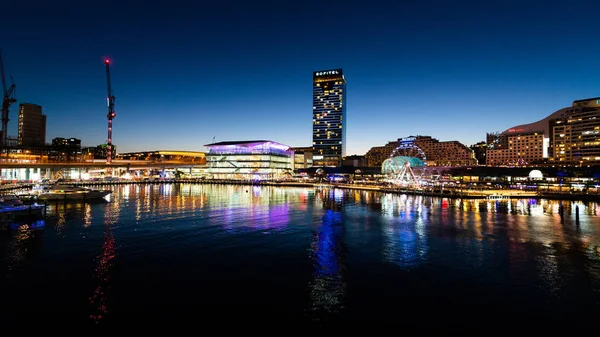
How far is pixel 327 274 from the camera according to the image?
21.1 metres

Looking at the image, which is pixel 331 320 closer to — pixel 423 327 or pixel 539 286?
pixel 423 327

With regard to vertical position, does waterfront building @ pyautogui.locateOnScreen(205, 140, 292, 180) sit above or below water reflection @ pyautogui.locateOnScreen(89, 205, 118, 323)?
above

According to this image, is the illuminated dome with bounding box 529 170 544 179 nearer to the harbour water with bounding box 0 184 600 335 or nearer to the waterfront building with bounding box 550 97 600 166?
the waterfront building with bounding box 550 97 600 166

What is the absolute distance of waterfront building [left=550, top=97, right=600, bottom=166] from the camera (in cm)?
15688

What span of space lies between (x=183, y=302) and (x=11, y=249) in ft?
62.8

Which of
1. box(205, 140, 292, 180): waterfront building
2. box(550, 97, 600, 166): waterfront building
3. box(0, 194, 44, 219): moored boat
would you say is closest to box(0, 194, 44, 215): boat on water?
box(0, 194, 44, 219): moored boat

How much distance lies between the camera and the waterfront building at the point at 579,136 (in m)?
157

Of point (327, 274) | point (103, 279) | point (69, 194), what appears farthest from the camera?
point (69, 194)

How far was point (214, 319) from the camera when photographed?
15.1 metres

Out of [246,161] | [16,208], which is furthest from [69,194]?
[246,161]

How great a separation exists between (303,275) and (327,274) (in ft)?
5.03

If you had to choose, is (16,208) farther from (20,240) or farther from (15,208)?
(20,240)

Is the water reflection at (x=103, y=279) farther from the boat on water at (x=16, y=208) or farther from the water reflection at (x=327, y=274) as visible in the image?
the boat on water at (x=16, y=208)

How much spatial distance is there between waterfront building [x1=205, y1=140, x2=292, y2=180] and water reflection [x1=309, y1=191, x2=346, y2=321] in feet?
443
